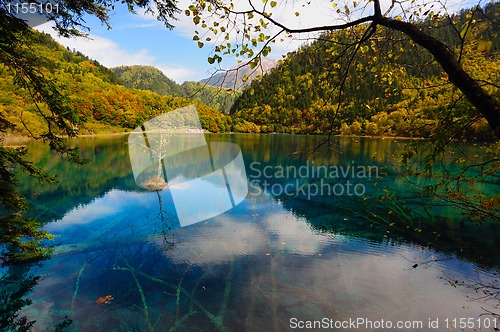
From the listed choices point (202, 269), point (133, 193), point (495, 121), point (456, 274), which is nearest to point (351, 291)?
point (456, 274)

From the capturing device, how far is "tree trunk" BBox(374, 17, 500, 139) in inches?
86.0

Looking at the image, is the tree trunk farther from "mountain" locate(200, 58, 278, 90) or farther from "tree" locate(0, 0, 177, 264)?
"tree" locate(0, 0, 177, 264)

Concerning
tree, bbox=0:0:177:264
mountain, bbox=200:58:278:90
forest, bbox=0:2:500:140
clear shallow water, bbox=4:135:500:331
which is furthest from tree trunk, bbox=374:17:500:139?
tree, bbox=0:0:177:264

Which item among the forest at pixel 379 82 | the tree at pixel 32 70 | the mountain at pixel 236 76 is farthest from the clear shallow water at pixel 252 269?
the tree at pixel 32 70

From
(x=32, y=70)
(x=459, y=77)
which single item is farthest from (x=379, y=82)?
(x=32, y=70)

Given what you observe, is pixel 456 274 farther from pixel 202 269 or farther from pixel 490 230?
pixel 202 269

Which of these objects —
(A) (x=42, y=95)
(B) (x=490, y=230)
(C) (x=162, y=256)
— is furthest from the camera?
(B) (x=490, y=230)

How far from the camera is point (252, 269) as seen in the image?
32.5 feet

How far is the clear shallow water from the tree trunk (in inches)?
61.8

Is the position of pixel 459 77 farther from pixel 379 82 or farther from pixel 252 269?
pixel 252 269

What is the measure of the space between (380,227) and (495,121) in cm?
1377

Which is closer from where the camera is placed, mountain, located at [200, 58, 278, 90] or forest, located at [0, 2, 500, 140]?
forest, located at [0, 2, 500, 140]

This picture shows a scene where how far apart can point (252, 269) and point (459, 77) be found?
9.01 m

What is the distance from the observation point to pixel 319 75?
3.43 metres
